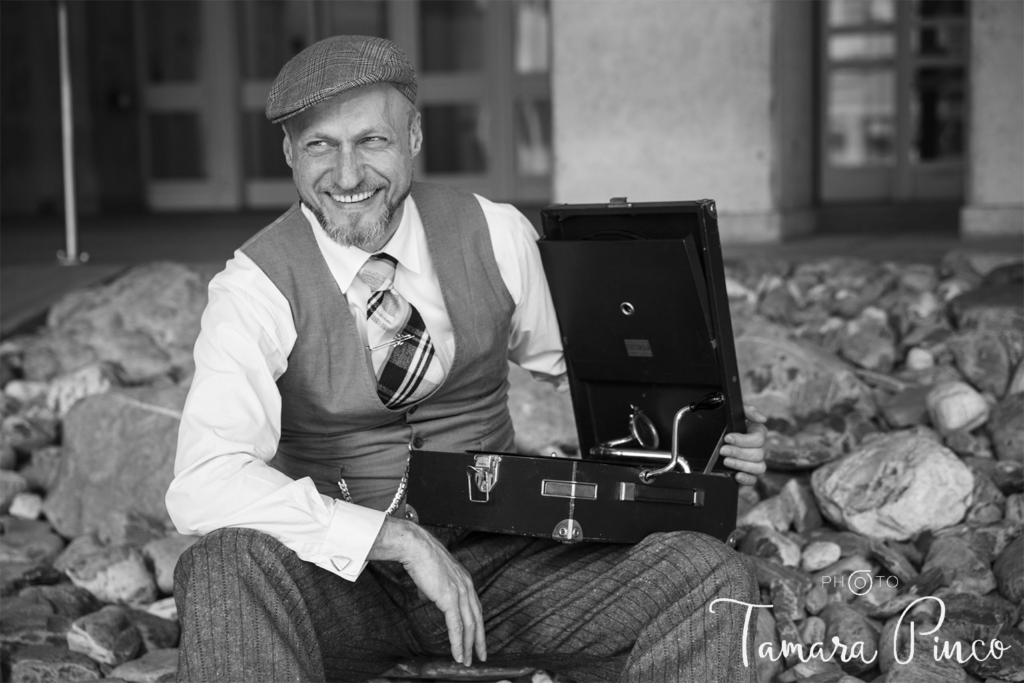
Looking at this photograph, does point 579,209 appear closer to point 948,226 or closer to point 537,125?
point 948,226

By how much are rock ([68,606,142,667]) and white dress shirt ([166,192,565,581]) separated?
0.91 metres

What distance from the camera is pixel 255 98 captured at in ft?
35.2

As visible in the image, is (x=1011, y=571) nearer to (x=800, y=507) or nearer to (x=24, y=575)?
(x=800, y=507)

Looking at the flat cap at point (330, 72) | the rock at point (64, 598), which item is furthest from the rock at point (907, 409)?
the rock at point (64, 598)

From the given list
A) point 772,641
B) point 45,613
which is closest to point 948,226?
point 772,641

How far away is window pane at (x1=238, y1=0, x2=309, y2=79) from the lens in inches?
421

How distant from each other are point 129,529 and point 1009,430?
2.49 metres

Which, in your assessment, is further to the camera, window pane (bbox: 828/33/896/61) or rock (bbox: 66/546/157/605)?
window pane (bbox: 828/33/896/61)

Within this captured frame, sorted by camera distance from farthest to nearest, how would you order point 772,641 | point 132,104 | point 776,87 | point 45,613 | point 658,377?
point 132,104 → point 776,87 → point 45,613 → point 772,641 → point 658,377

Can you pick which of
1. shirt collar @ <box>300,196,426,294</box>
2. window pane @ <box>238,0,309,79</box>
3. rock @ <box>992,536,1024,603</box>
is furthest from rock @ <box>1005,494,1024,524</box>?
window pane @ <box>238,0,309,79</box>

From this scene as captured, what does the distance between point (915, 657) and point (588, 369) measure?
2.77ft

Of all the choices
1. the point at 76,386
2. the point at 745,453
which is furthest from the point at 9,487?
the point at 745,453

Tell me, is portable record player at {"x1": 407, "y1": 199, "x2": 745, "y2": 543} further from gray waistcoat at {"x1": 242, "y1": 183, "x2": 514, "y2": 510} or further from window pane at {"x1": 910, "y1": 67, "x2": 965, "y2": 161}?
window pane at {"x1": 910, "y1": 67, "x2": 965, "y2": 161}

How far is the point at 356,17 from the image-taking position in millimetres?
10508
